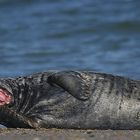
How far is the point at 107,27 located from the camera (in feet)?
54.6

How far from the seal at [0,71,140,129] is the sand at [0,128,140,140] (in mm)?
164

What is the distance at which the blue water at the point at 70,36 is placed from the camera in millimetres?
12680

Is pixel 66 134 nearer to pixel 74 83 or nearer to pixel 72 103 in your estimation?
pixel 72 103

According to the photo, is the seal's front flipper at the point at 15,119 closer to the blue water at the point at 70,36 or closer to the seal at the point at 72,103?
the seal at the point at 72,103

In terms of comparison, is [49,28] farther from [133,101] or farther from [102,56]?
[133,101]

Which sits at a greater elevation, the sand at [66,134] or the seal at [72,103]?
the seal at [72,103]

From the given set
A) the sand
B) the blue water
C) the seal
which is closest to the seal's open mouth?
the seal

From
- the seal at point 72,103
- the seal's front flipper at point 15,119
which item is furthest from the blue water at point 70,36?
the seal's front flipper at point 15,119

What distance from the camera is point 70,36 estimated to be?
16344mm

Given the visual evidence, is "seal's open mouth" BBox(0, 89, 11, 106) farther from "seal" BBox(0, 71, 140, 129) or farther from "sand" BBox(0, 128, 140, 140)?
"sand" BBox(0, 128, 140, 140)

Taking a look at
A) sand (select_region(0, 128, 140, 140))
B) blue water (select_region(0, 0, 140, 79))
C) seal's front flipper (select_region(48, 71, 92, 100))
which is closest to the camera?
sand (select_region(0, 128, 140, 140))

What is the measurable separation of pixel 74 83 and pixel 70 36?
29.7 ft

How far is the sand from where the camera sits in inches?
263

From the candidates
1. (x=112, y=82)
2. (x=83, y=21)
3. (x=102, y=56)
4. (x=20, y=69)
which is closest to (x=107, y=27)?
(x=83, y=21)
